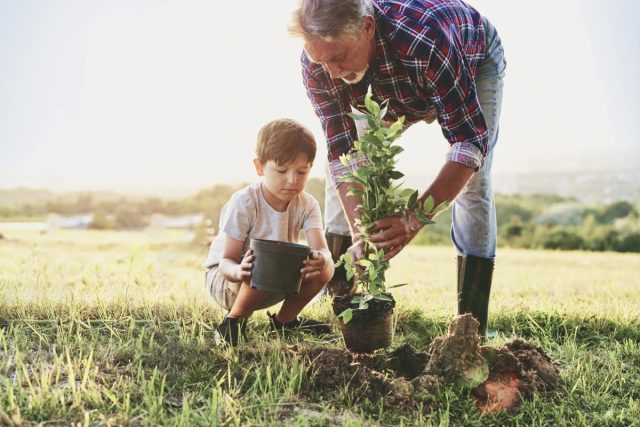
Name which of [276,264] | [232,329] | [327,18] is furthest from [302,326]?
[327,18]

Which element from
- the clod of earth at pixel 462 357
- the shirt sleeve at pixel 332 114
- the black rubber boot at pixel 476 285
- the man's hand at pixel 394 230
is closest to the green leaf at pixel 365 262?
the man's hand at pixel 394 230

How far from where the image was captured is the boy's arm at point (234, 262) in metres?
2.89

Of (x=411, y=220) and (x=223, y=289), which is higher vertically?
(x=411, y=220)

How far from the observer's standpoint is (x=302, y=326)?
3.55 metres

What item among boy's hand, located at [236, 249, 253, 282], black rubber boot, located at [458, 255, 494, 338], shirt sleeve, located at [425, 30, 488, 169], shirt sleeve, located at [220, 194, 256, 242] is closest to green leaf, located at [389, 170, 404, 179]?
shirt sleeve, located at [425, 30, 488, 169]

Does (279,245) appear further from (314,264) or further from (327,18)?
(327,18)

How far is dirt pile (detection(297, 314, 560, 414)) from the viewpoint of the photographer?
2654mm

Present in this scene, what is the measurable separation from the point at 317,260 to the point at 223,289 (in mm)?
614

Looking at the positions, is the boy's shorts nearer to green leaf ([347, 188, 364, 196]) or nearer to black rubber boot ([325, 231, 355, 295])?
green leaf ([347, 188, 364, 196])

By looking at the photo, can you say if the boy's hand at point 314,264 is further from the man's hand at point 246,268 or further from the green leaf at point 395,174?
the green leaf at point 395,174

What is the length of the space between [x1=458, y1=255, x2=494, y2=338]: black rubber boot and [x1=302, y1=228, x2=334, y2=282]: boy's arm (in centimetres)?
93

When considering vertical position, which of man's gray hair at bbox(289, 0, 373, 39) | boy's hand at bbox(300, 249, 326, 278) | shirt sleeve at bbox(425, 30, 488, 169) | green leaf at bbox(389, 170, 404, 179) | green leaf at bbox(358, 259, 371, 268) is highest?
man's gray hair at bbox(289, 0, 373, 39)

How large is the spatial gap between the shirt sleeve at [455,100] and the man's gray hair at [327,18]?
38 centimetres

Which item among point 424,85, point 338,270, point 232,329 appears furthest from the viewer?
point 338,270
